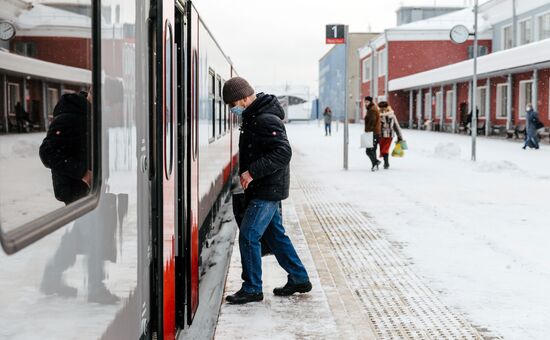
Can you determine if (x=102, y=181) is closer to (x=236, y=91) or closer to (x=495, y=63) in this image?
(x=236, y=91)

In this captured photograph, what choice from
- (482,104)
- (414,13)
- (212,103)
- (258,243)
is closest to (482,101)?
(482,104)

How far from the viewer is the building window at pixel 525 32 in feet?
136

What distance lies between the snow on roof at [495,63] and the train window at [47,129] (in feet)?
86.7

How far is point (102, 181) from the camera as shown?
8.25 ft

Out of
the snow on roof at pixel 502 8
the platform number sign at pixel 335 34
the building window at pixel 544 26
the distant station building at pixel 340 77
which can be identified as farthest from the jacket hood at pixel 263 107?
the distant station building at pixel 340 77

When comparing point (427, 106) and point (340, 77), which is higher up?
point (340, 77)

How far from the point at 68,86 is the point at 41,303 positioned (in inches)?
23.9

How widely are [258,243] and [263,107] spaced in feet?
3.34

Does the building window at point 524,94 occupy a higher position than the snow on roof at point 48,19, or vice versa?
the building window at point 524,94

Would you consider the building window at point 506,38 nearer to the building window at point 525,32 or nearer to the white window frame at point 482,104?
the building window at point 525,32

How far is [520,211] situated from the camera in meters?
10.6

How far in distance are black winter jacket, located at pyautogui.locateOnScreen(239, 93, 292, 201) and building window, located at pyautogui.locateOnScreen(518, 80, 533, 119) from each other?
3053cm

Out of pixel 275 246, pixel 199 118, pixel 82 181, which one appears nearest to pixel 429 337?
pixel 275 246

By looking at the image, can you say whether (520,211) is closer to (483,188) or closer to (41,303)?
(483,188)
